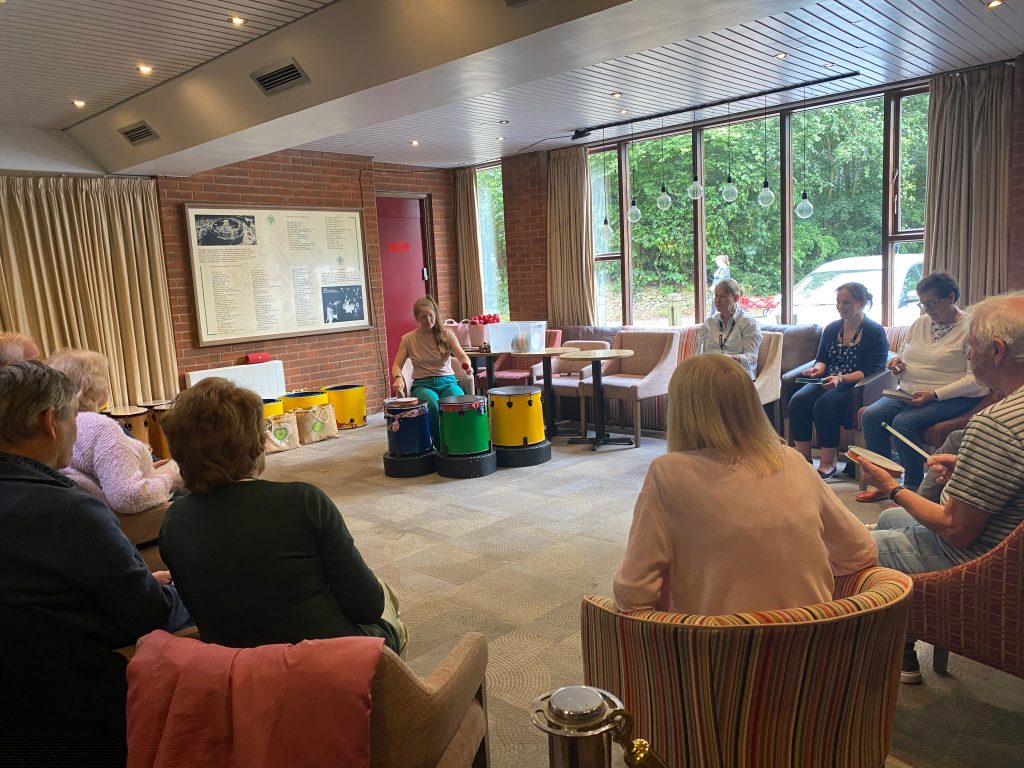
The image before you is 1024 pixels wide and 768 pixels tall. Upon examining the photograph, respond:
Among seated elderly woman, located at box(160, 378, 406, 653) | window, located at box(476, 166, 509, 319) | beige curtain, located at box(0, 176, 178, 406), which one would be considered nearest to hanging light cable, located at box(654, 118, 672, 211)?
window, located at box(476, 166, 509, 319)

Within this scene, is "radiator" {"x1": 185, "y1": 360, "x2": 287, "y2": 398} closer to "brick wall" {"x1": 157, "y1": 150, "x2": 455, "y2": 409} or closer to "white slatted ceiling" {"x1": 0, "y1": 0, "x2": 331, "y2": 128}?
"brick wall" {"x1": 157, "y1": 150, "x2": 455, "y2": 409}

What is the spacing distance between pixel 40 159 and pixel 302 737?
6.20 m

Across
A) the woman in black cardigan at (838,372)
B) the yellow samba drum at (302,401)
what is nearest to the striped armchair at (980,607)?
the woman in black cardigan at (838,372)

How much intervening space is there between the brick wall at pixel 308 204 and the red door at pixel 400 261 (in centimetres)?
20

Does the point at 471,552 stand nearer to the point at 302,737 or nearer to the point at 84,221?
the point at 302,737

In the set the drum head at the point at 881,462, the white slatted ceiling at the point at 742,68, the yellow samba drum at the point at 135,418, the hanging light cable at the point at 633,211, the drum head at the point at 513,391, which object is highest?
the white slatted ceiling at the point at 742,68

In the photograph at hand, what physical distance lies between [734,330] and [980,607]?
149 inches

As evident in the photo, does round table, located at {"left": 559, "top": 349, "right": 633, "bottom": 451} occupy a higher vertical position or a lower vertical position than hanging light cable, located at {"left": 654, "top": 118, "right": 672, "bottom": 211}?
lower

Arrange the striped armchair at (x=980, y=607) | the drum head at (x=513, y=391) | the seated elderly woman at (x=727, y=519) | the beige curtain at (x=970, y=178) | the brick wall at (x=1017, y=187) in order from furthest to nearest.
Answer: the drum head at (x=513, y=391) < the beige curtain at (x=970, y=178) < the brick wall at (x=1017, y=187) < the striped armchair at (x=980, y=607) < the seated elderly woman at (x=727, y=519)

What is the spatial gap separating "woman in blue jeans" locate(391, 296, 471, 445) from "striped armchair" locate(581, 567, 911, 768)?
Result: 4.32 meters

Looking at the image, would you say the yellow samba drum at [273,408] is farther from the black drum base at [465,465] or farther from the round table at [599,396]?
the round table at [599,396]

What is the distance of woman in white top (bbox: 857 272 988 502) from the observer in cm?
425

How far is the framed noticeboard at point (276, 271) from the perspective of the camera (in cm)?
687

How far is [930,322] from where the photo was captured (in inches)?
176
